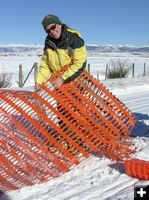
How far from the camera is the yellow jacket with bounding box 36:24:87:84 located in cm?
530

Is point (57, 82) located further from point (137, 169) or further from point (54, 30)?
point (137, 169)

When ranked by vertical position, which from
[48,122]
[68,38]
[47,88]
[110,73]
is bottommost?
[110,73]

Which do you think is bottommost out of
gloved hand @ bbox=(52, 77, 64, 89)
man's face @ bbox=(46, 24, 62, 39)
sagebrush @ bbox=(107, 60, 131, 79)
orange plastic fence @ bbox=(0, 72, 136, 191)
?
sagebrush @ bbox=(107, 60, 131, 79)

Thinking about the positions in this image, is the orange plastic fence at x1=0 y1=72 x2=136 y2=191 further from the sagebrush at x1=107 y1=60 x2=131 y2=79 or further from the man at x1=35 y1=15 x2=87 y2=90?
the sagebrush at x1=107 y1=60 x2=131 y2=79

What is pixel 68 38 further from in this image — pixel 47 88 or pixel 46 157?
pixel 46 157

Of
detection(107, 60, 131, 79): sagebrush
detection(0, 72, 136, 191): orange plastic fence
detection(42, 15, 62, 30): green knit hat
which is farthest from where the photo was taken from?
detection(107, 60, 131, 79): sagebrush

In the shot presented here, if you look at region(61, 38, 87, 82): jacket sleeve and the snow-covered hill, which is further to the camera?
region(61, 38, 87, 82): jacket sleeve

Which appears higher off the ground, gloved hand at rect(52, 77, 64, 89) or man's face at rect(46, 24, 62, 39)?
man's face at rect(46, 24, 62, 39)

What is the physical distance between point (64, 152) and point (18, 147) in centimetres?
57

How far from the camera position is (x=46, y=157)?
4801 millimetres

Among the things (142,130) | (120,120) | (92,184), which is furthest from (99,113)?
(142,130)

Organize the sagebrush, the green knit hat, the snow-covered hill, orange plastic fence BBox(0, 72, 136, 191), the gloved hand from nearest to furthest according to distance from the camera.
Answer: the snow-covered hill
orange plastic fence BBox(0, 72, 136, 191)
the green knit hat
the gloved hand
the sagebrush

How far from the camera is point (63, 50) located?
5.38 meters

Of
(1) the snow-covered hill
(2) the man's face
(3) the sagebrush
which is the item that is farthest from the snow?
(3) the sagebrush
